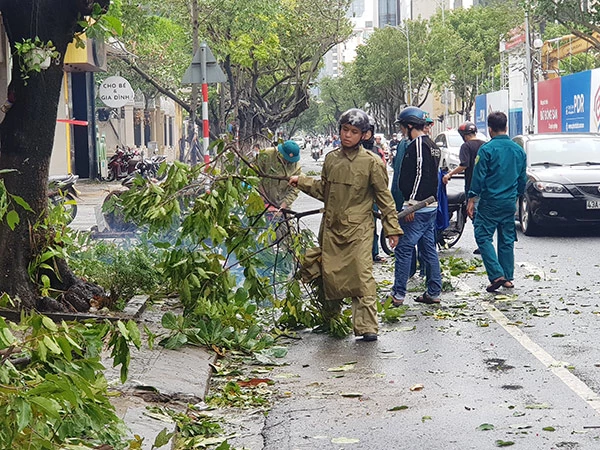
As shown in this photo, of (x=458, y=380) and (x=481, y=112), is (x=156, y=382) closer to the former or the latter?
(x=458, y=380)

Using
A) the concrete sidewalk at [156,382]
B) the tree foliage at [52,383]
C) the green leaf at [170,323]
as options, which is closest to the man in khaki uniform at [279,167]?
the green leaf at [170,323]

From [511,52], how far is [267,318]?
64.7 metres

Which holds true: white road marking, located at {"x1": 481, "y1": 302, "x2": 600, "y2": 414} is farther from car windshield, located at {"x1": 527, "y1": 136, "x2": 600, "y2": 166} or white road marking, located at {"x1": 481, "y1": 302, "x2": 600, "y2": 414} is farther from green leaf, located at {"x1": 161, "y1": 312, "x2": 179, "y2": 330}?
car windshield, located at {"x1": 527, "y1": 136, "x2": 600, "y2": 166}

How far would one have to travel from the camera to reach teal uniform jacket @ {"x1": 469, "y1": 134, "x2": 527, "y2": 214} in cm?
1142

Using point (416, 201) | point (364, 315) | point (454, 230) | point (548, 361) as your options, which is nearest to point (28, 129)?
point (364, 315)

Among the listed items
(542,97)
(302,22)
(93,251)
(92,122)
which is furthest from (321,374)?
(302,22)

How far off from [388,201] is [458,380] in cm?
196

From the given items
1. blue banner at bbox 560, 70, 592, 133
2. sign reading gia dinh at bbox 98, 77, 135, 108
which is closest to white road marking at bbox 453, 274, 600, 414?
sign reading gia dinh at bbox 98, 77, 135, 108

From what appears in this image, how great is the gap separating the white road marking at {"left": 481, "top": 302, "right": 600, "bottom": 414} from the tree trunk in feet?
12.7

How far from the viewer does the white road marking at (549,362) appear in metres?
6.68

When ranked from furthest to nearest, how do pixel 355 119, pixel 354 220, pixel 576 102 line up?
pixel 576 102 → pixel 354 220 → pixel 355 119

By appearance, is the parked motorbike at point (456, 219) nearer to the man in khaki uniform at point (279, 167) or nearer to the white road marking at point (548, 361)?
the man in khaki uniform at point (279, 167)

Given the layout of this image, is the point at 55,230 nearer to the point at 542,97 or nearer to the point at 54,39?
the point at 54,39

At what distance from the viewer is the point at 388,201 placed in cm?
882
